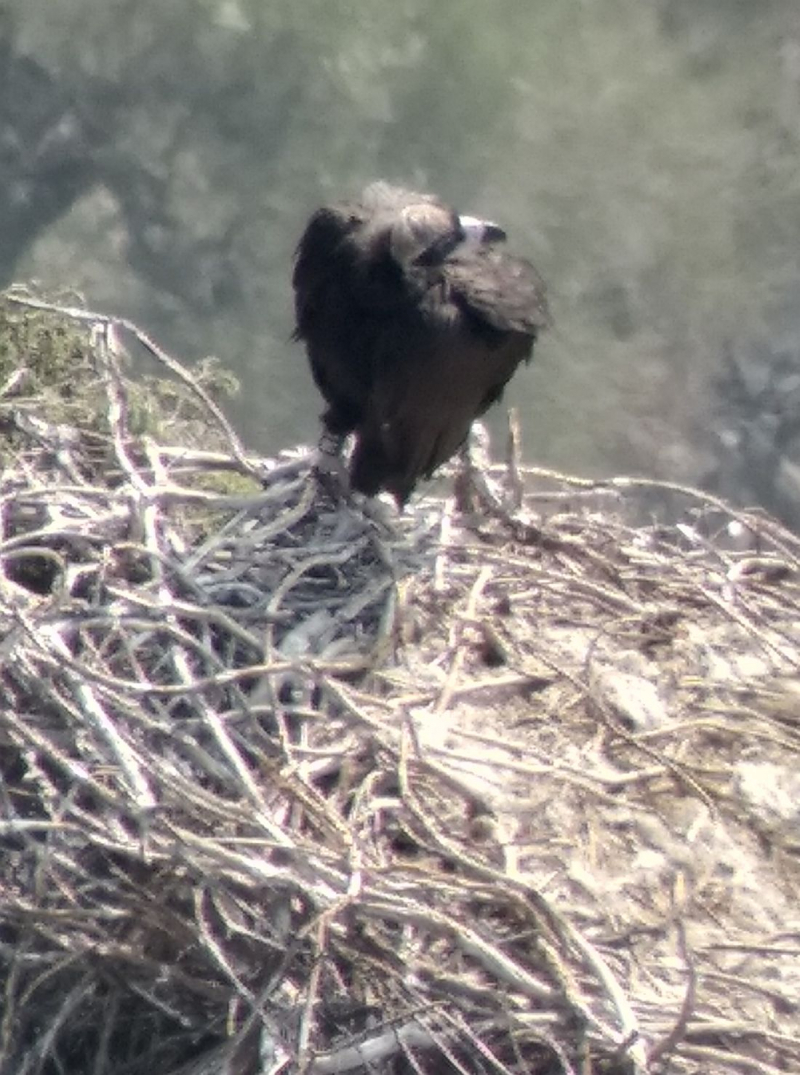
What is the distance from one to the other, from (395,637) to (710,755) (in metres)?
0.80

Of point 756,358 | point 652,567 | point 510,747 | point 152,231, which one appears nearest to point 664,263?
point 756,358

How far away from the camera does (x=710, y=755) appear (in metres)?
5.13

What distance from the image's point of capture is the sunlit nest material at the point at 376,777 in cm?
434

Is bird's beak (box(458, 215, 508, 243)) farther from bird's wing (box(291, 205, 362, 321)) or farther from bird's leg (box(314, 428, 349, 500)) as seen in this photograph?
bird's leg (box(314, 428, 349, 500))

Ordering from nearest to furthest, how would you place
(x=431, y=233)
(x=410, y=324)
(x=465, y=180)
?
(x=410, y=324), (x=431, y=233), (x=465, y=180)

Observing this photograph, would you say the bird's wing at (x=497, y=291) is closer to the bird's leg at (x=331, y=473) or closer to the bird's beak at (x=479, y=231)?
the bird's beak at (x=479, y=231)

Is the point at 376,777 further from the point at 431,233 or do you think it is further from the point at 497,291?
the point at 431,233

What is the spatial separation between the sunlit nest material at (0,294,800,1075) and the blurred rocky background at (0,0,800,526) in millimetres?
5963

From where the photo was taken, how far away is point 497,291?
552cm

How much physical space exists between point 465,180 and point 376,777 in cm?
802

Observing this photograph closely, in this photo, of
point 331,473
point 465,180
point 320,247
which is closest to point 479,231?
point 320,247

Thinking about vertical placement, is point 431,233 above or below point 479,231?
below

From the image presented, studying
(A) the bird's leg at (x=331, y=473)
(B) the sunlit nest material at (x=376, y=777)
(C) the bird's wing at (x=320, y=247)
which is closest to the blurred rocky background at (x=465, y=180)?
(C) the bird's wing at (x=320, y=247)

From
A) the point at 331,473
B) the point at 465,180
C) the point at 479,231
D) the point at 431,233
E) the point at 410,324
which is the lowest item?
Answer: the point at 331,473
